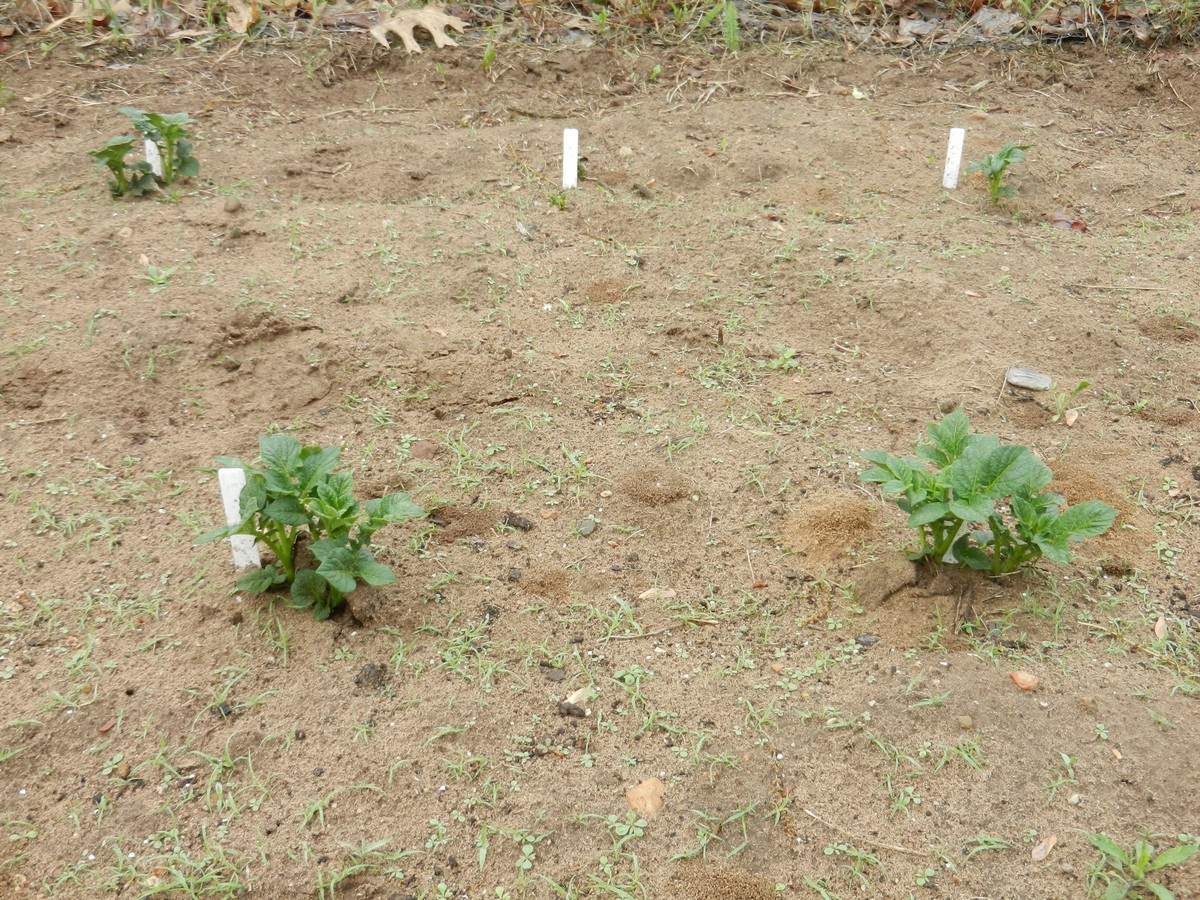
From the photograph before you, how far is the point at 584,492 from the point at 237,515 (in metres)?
0.94

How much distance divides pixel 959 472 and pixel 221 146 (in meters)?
3.68

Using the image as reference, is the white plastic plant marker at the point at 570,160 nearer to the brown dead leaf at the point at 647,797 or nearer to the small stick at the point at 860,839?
the brown dead leaf at the point at 647,797

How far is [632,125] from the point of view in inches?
191

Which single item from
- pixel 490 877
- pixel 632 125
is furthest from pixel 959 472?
pixel 632 125

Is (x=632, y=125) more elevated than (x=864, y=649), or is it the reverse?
(x=632, y=125)

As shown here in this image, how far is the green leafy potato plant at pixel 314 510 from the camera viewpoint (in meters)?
2.09

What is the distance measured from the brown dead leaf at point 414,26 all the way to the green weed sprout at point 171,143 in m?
1.48

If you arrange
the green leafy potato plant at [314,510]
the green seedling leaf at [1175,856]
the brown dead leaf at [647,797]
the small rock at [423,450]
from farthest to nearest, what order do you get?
the small rock at [423,450]
the green leafy potato plant at [314,510]
the brown dead leaf at [647,797]
the green seedling leaf at [1175,856]

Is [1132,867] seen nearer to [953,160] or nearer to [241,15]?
[953,160]

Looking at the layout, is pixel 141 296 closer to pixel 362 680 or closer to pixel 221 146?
pixel 221 146

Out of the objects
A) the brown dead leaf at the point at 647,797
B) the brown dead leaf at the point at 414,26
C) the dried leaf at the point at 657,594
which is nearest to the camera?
the brown dead leaf at the point at 647,797

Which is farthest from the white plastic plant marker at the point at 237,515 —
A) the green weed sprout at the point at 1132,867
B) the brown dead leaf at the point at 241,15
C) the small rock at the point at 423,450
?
the brown dead leaf at the point at 241,15

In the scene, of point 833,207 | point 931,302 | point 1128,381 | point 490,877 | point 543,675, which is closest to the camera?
point 490,877

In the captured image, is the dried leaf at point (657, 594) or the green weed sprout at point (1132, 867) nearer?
the green weed sprout at point (1132, 867)
